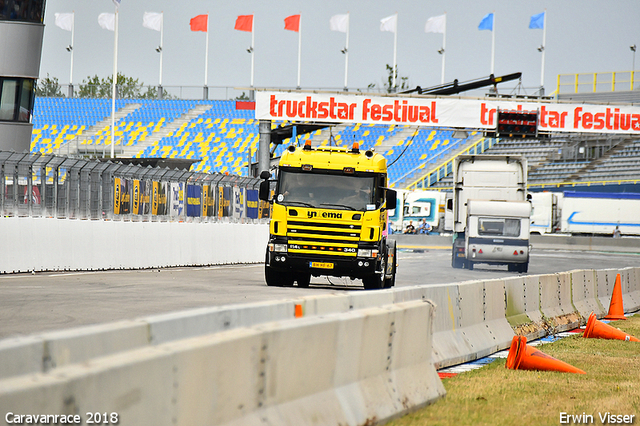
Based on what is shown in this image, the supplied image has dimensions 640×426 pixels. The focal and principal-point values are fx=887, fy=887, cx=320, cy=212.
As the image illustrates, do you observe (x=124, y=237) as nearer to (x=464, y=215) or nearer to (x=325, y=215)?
(x=325, y=215)

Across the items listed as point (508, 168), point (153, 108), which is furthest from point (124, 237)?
point (153, 108)

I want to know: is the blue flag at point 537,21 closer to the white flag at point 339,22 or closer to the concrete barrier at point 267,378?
the white flag at point 339,22

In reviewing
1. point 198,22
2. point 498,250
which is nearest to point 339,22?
point 198,22

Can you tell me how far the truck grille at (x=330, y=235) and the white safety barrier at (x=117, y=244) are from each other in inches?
240

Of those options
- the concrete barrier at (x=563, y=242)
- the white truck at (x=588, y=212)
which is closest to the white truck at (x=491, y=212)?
the concrete barrier at (x=563, y=242)

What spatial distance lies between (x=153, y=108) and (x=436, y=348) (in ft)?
225

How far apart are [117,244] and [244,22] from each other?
4211 centimetres

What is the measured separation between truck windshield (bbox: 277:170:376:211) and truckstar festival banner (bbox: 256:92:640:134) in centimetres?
2455

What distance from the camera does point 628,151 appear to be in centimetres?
6247

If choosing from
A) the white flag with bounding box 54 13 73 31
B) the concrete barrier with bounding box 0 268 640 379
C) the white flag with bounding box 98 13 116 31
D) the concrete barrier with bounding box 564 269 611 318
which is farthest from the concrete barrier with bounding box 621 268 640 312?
the white flag with bounding box 54 13 73 31

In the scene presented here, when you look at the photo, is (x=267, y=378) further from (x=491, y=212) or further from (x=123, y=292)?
(x=491, y=212)

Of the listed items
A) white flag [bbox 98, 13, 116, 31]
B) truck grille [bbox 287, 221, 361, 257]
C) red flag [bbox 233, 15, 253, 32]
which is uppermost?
red flag [bbox 233, 15, 253, 32]

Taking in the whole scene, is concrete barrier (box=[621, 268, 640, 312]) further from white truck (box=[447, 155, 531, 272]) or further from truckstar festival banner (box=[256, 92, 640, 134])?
truckstar festival banner (box=[256, 92, 640, 134])

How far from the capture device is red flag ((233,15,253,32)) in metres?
62.3
